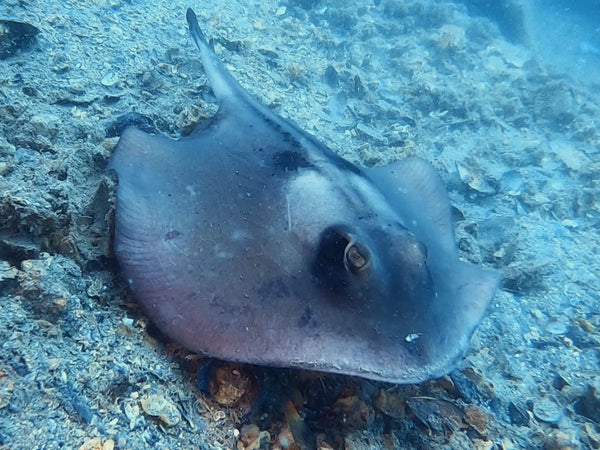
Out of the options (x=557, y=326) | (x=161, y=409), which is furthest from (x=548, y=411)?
(x=161, y=409)

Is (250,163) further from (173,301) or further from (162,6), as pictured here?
(162,6)

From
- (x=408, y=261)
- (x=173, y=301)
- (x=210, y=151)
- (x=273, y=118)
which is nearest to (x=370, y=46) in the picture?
(x=273, y=118)

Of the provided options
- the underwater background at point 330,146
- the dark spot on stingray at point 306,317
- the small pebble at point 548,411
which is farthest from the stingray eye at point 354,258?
the small pebble at point 548,411

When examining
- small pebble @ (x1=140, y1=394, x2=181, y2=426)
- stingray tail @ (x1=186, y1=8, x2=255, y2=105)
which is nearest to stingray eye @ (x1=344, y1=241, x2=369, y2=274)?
small pebble @ (x1=140, y1=394, x2=181, y2=426)

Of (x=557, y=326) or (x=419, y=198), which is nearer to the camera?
(x=419, y=198)

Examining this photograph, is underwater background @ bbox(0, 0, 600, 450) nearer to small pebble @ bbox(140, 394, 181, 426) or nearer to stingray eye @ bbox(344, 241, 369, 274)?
small pebble @ bbox(140, 394, 181, 426)

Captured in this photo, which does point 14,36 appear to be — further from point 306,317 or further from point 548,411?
point 548,411
